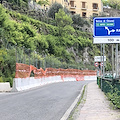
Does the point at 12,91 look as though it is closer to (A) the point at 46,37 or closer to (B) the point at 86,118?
(B) the point at 86,118

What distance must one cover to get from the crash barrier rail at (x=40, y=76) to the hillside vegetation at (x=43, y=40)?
2.38 meters

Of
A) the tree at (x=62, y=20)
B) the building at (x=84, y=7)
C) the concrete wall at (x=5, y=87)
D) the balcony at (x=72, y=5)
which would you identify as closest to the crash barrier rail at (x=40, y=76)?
the concrete wall at (x=5, y=87)

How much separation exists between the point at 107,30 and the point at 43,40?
37344mm

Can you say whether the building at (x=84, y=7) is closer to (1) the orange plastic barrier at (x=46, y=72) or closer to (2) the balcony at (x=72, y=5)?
(2) the balcony at (x=72, y=5)

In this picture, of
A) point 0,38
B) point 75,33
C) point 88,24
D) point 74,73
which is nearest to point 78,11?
point 88,24

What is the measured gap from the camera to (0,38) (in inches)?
1433

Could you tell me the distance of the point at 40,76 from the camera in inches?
1286

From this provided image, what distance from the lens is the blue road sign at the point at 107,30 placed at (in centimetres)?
1914

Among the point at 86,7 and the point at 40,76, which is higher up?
the point at 86,7

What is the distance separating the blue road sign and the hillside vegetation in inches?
510

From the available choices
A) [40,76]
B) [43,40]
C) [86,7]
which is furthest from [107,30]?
[86,7]

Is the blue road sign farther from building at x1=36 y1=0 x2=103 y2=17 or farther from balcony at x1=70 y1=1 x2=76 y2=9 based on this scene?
balcony at x1=70 y1=1 x2=76 y2=9

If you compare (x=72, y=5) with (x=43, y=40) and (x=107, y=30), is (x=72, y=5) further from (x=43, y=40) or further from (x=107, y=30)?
(x=107, y=30)

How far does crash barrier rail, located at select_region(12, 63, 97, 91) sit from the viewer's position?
22.7 m
